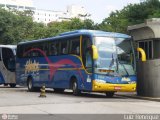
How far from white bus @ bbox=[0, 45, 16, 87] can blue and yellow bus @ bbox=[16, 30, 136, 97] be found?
10.6m

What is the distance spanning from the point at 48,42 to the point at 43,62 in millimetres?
1500

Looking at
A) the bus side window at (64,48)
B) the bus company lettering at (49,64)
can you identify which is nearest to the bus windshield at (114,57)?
the bus company lettering at (49,64)

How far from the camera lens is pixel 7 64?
37.8 m

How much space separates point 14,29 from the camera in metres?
68.2

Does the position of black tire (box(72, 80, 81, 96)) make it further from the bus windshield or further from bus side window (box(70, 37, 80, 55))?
the bus windshield

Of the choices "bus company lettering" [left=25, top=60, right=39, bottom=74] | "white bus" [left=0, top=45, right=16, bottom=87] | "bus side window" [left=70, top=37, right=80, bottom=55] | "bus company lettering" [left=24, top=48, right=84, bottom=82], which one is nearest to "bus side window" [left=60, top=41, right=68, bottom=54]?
"bus company lettering" [left=24, top=48, right=84, bottom=82]

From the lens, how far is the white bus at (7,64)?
37656 millimetres

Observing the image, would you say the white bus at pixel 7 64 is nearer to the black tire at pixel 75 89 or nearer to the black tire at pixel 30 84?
the black tire at pixel 30 84

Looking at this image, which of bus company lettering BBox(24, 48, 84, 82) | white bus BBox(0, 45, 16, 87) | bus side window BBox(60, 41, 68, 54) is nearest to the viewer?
bus company lettering BBox(24, 48, 84, 82)

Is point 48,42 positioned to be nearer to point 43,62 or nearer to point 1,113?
point 43,62

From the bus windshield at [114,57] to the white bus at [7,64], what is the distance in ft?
51.2

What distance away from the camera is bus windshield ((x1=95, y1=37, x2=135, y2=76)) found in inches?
901

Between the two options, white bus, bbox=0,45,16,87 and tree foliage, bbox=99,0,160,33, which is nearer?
white bus, bbox=0,45,16,87

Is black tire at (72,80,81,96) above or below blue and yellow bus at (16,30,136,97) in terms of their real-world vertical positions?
below
